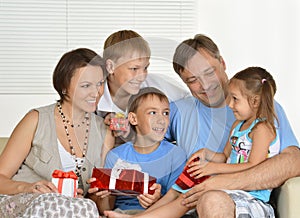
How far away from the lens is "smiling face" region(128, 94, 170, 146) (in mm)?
2631

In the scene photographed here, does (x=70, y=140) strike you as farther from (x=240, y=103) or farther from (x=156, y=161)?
(x=240, y=103)

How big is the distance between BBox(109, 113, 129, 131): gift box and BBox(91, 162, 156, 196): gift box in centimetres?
19

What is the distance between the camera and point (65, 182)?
8.19ft

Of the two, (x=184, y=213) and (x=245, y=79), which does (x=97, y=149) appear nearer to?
(x=184, y=213)

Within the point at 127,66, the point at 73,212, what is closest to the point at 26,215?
the point at 73,212

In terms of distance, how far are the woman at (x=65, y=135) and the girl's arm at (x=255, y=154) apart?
1.55 feet

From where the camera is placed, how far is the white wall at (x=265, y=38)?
4750 mm

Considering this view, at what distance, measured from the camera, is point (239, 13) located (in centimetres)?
478

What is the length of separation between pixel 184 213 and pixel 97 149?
465mm

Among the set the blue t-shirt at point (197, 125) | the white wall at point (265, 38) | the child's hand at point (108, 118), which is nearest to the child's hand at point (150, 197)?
the blue t-shirt at point (197, 125)

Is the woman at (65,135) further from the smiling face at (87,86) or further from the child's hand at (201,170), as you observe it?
the child's hand at (201,170)

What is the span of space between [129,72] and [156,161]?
15.0 inches

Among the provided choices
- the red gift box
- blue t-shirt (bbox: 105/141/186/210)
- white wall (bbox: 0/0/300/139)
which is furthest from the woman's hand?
white wall (bbox: 0/0/300/139)

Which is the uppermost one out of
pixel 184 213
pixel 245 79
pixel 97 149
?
pixel 245 79
